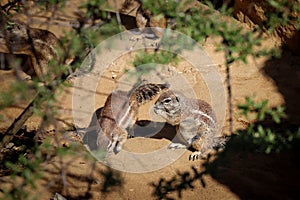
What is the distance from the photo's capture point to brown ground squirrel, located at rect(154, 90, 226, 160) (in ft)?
16.4

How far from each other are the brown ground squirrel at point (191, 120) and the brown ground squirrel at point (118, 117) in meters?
0.46

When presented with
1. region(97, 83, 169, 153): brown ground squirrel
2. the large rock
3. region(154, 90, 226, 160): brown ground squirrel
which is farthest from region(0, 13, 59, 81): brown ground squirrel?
the large rock

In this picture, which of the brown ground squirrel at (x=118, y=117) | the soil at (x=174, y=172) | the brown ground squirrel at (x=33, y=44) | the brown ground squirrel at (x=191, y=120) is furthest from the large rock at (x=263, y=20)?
the brown ground squirrel at (x=33, y=44)

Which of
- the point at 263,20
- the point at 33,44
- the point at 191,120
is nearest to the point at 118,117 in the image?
the point at 191,120

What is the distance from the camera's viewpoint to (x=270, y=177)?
15.2 feet

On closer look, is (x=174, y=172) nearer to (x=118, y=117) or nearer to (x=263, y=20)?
(x=118, y=117)

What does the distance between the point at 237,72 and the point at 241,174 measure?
230 centimetres

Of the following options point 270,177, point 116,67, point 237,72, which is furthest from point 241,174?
point 116,67

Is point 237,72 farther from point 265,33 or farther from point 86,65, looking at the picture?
point 86,65

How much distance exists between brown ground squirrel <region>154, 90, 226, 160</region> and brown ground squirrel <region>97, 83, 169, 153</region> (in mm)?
456

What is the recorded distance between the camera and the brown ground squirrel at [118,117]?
5.07m

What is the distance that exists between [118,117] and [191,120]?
0.91m

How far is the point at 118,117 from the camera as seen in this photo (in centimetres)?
516

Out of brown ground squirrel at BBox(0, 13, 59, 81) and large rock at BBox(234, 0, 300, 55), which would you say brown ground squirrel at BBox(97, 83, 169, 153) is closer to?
brown ground squirrel at BBox(0, 13, 59, 81)
